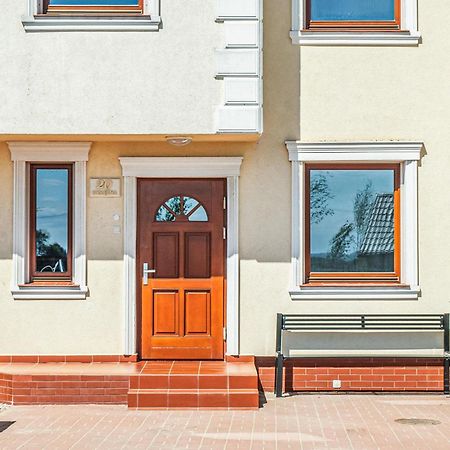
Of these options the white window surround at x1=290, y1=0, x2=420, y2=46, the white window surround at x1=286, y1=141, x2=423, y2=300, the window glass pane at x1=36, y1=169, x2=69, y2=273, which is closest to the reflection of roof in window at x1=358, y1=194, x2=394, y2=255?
the white window surround at x1=286, y1=141, x2=423, y2=300

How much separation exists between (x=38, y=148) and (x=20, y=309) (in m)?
2.01

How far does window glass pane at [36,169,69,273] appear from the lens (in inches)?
444

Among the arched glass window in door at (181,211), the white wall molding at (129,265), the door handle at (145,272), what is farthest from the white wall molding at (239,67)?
the door handle at (145,272)

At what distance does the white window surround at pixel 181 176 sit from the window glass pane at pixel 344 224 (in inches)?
38.8

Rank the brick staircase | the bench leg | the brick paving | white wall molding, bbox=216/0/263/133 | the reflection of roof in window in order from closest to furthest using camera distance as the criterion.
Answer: the brick paving
the brick staircase
white wall molding, bbox=216/0/263/133
the bench leg
the reflection of roof in window

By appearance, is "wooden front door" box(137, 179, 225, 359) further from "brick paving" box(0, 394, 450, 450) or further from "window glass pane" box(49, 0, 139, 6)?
"window glass pane" box(49, 0, 139, 6)

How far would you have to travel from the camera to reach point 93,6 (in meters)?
10.5

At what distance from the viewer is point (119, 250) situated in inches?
439

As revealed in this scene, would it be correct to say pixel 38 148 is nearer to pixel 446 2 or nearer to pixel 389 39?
pixel 389 39

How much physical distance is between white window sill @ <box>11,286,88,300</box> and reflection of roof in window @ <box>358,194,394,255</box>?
3.53m

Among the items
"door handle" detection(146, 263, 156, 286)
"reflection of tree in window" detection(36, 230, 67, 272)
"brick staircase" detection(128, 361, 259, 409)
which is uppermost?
"reflection of tree in window" detection(36, 230, 67, 272)

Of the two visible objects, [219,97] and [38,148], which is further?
[38,148]

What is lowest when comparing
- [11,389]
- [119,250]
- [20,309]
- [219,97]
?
[11,389]

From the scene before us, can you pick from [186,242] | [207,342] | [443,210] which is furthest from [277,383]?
[443,210]
